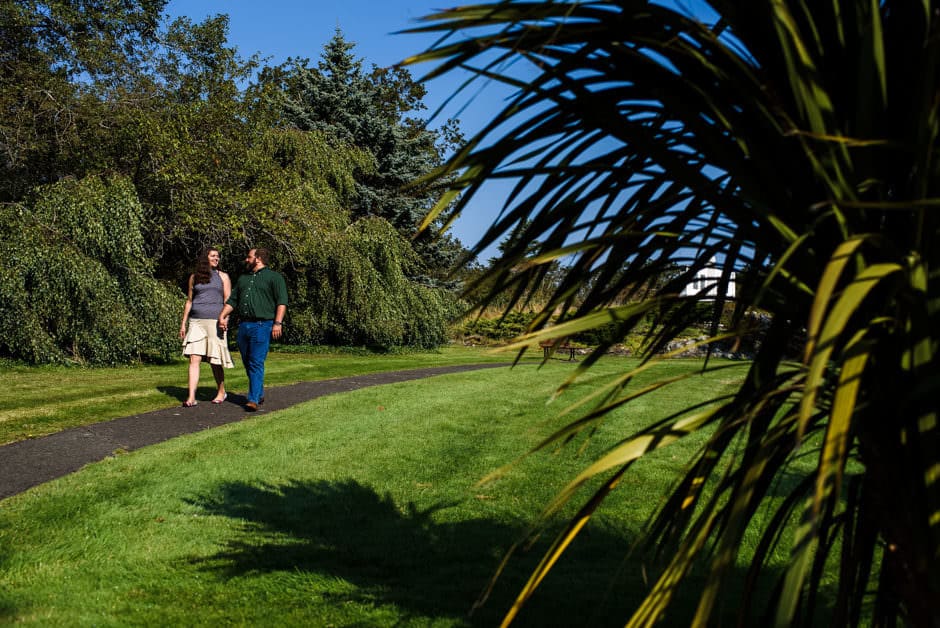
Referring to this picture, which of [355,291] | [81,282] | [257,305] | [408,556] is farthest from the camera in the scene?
[355,291]

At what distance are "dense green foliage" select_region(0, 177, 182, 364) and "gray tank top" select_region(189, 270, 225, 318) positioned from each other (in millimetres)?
5771

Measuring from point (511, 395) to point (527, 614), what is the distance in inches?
303

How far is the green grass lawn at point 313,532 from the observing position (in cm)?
343

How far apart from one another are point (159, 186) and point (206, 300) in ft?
29.2

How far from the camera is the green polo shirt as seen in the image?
8.96 meters

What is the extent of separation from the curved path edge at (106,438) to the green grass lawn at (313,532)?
317mm

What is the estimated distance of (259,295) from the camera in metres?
8.98

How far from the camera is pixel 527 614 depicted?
10.9 ft

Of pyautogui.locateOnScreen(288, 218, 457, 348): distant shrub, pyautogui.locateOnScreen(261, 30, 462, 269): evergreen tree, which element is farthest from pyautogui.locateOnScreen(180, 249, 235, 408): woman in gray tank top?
pyautogui.locateOnScreen(261, 30, 462, 269): evergreen tree

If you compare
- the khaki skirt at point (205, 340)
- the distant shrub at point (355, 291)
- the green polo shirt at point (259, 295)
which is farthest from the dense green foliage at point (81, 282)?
the green polo shirt at point (259, 295)

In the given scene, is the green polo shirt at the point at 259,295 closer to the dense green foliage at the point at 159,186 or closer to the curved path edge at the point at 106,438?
the curved path edge at the point at 106,438

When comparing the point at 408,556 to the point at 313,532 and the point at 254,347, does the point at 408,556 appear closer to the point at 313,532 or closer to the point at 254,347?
the point at 313,532

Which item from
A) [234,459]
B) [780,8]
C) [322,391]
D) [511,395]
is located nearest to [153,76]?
[322,391]

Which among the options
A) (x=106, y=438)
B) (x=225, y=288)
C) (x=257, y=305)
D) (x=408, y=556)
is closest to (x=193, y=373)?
(x=225, y=288)
